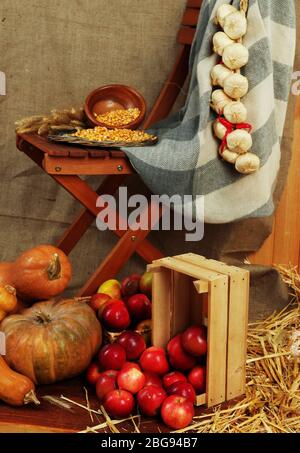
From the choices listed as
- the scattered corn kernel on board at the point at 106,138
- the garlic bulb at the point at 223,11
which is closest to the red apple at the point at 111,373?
the scattered corn kernel on board at the point at 106,138

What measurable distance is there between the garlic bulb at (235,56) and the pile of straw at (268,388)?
2.43 ft

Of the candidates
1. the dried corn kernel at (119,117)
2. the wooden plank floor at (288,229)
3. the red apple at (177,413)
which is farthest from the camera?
the wooden plank floor at (288,229)

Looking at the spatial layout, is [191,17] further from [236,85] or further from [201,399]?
[201,399]

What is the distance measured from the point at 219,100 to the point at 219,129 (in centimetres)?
8

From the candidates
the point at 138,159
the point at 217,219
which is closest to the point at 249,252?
the point at 217,219

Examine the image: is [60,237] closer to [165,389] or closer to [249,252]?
[249,252]

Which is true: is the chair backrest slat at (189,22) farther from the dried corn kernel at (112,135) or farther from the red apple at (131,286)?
the red apple at (131,286)

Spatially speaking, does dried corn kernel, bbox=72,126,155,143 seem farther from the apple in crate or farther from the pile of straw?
the pile of straw

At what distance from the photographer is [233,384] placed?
5.11ft

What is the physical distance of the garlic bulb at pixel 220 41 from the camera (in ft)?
5.85

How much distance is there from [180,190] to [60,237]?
660mm

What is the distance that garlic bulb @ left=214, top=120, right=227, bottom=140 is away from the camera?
1784 millimetres

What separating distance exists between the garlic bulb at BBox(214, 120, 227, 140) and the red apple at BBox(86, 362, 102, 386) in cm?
68

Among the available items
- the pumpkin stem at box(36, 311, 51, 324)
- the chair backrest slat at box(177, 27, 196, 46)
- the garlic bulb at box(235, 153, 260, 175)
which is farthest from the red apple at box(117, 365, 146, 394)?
the chair backrest slat at box(177, 27, 196, 46)
